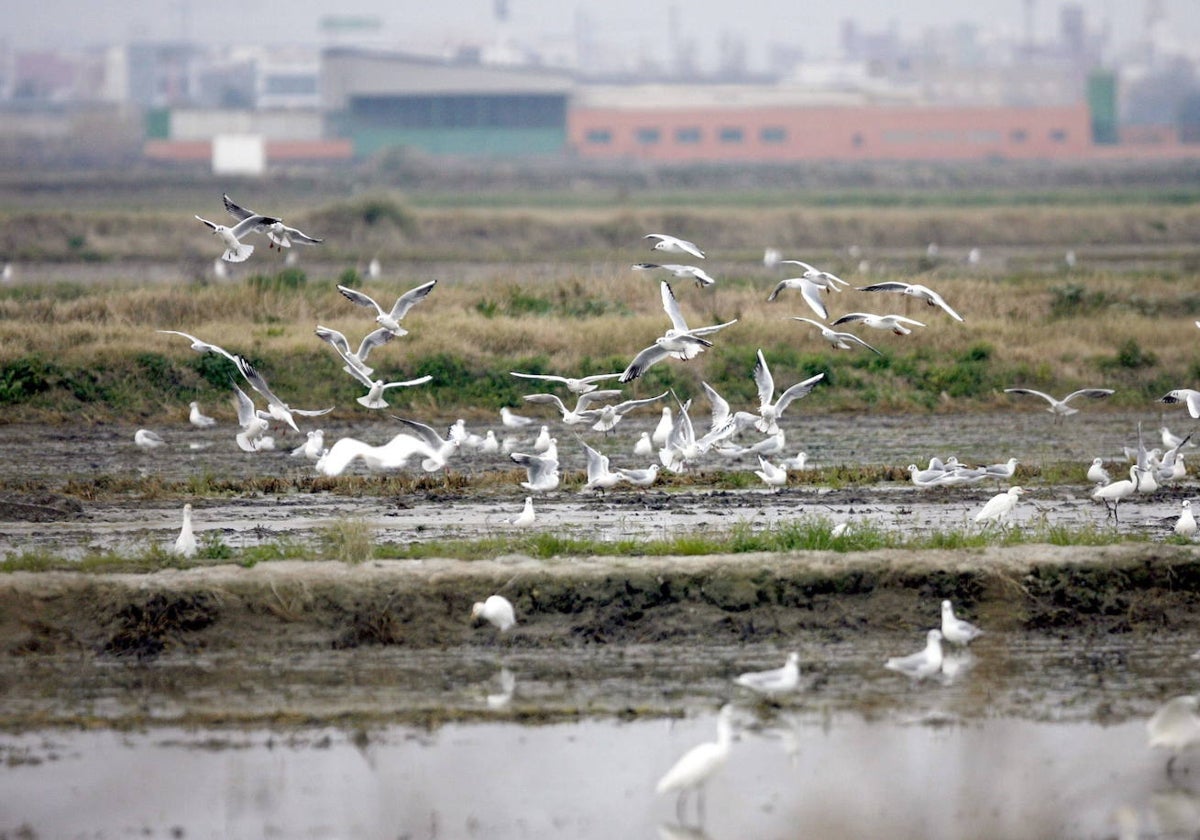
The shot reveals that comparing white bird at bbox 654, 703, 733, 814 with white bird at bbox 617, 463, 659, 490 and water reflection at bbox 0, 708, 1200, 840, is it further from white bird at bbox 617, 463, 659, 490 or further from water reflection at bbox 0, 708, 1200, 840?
white bird at bbox 617, 463, 659, 490

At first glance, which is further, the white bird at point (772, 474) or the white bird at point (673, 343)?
the white bird at point (772, 474)

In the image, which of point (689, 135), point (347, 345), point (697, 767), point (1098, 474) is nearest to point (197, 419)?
point (347, 345)

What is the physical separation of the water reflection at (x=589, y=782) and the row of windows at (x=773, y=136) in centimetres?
9767

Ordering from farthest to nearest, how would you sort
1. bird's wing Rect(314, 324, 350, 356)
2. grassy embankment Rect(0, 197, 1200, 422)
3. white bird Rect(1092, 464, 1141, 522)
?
grassy embankment Rect(0, 197, 1200, 422) < bird's wing Rect(314, 324, 350, 356) < white bird Rect(1092, 464, 1141, 522)

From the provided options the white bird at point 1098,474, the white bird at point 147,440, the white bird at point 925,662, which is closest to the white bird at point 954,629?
the white bird at point 925,662

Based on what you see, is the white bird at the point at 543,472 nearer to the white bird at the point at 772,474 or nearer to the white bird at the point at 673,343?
the white bird at the point at 673,343

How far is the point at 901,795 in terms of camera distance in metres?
8.53

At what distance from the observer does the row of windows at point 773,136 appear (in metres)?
105

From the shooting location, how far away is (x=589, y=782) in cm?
868

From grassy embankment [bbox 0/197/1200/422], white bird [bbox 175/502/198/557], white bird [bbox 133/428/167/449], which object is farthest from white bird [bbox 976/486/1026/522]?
white bird [bbox 133/428/167/449]

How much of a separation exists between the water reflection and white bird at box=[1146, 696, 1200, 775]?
0.81 ft

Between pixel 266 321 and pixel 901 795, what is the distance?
57.0ft

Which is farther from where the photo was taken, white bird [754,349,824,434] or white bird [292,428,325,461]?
white bird [292,428,325,461]

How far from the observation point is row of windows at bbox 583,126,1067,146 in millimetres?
105125
